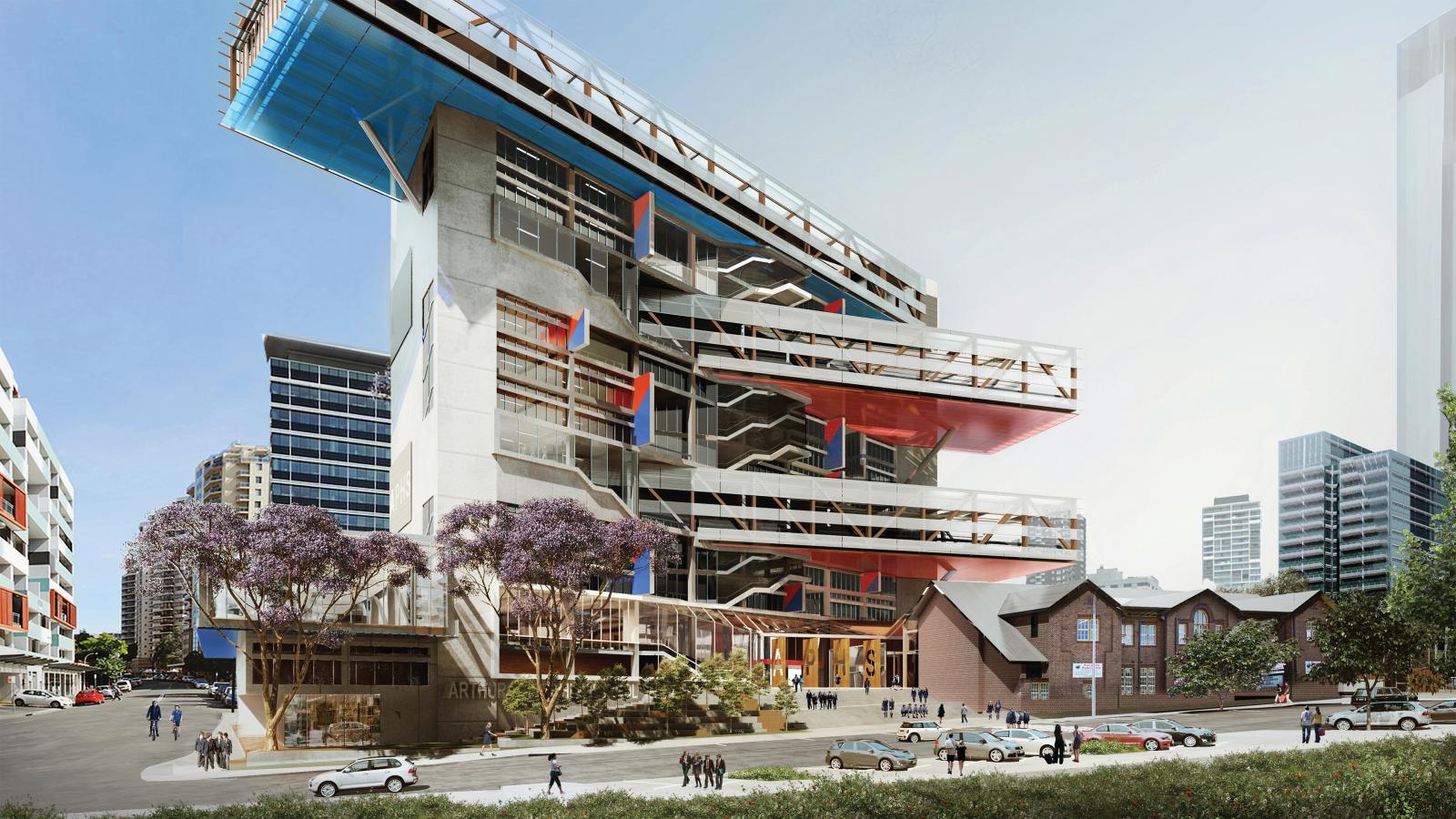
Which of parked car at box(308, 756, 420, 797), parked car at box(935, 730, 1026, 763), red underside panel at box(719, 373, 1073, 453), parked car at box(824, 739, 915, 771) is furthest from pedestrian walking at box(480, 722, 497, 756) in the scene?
red underside panel at box(719, 373, 1073, 453)

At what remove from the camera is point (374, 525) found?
568 feet

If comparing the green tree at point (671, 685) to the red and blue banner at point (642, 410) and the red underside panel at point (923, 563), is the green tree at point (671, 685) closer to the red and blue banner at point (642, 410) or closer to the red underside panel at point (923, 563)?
the red and blue banner at point (642, 410)

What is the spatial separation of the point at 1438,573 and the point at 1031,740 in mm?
18949

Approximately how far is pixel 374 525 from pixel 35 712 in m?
78.3

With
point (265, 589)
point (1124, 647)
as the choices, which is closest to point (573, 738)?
point (265, 589)

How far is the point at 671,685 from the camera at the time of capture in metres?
64.8

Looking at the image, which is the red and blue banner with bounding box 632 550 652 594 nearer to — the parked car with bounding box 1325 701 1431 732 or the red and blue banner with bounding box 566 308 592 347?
the red and blue banner with bounding box 566 308 592 347

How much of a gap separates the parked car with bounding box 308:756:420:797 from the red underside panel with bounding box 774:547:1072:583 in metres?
51.8

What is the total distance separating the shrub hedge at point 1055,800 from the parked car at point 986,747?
18.9 m

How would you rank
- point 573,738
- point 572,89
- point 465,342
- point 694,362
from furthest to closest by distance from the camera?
point 694,362 < point 572,89 < point 465,342 < point 573,738

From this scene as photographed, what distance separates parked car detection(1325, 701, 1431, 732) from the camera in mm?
60094

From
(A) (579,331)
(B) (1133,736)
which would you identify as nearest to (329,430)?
(A) (579,331)

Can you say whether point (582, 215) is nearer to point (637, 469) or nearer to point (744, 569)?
point (637, 469)

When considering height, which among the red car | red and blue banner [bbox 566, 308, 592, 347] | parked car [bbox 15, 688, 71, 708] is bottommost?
the red car
